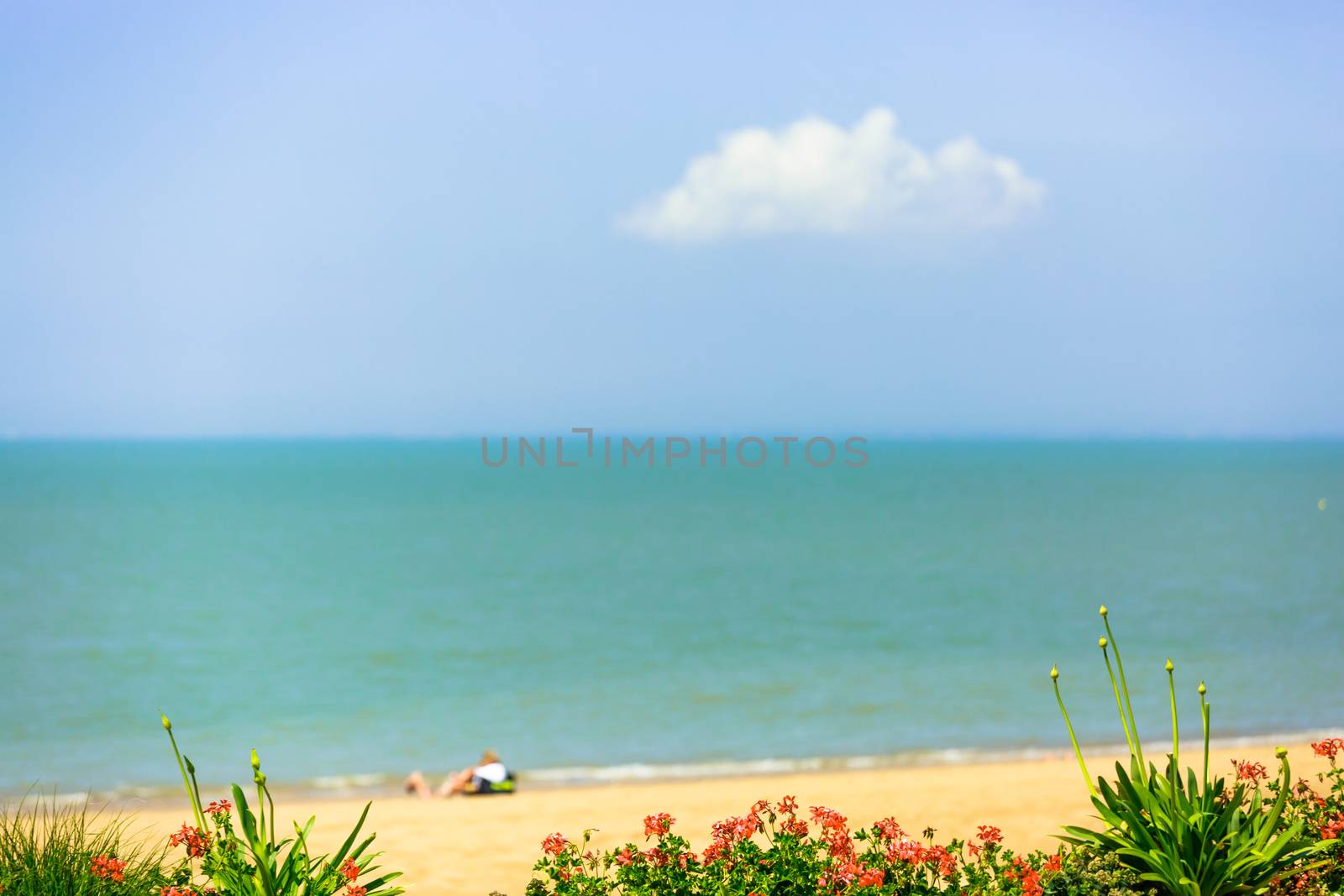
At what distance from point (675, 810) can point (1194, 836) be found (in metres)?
6.72

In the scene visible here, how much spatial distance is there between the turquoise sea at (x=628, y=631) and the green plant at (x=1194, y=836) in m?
9.38

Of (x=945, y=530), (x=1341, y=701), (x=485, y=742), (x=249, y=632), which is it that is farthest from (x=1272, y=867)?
(x=945, y=530)

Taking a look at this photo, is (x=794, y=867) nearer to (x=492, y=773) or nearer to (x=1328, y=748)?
(x=1328, y=748)

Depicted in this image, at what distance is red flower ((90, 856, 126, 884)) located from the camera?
4.73 metres

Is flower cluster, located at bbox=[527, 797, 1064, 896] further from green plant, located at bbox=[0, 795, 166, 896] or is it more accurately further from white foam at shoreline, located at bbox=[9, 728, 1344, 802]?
white foam at shoreline, located at bbox=[9, 728, 1344, 802]

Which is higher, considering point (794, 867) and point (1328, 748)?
point (1328, 748)

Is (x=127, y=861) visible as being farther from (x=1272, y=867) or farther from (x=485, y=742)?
(x=485, y=742)

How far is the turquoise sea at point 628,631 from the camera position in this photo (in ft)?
51.7

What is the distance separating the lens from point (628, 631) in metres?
26.2

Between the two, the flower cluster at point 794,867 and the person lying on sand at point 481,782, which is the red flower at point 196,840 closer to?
the flower cluster at point 794,867

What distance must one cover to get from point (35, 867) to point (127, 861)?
36 centimetres

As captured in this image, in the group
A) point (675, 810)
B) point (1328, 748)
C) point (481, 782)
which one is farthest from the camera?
point (481, 782)

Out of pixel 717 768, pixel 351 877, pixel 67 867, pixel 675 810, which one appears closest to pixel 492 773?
pixel 675 810

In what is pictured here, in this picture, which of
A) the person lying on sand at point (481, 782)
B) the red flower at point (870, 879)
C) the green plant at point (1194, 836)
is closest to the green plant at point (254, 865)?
the red flower at point (870, 879)
